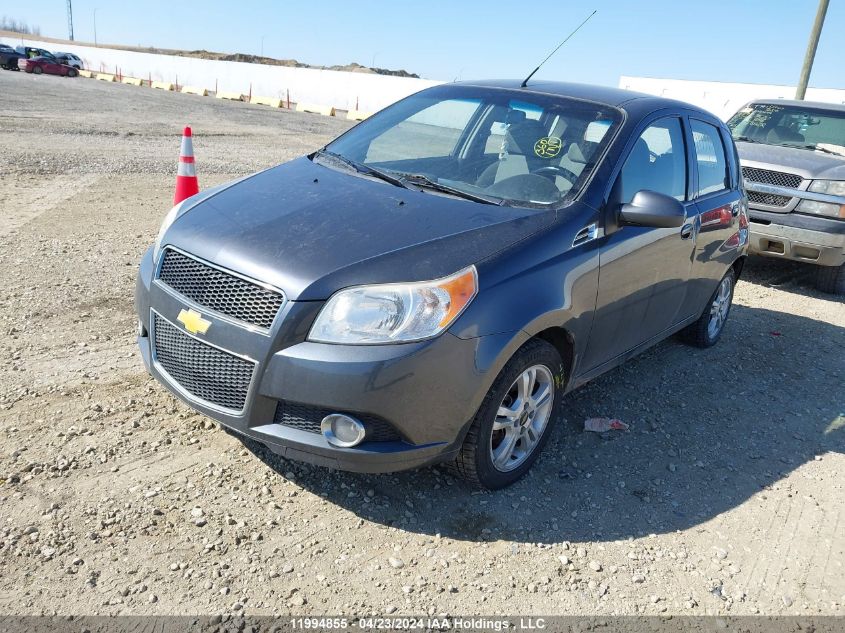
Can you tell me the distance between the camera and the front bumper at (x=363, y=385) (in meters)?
2.71

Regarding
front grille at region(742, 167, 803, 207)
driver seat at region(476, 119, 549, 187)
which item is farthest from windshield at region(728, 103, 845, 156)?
driver seat at region(476, 119, 549, 187)

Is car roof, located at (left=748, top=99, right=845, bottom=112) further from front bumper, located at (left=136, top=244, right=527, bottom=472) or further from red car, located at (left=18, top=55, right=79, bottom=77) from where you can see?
red car, located at (left=18, top=55, right=79, bottom=77)

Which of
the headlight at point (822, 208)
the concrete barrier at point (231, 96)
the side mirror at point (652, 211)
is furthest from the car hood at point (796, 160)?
the concrete barrier at point (231, 96)

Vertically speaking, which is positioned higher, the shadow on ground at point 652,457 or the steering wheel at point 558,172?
the steering wheel at point 558,172

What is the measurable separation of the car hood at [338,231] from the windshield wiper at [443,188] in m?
0.08

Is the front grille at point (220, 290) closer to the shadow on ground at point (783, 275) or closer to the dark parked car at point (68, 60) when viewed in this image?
the shadow on ground at point (783, 275)

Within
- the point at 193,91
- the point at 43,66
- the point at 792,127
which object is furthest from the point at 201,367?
the point at 43,66

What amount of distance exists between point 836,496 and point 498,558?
6.69 ft

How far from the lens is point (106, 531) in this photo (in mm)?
2850

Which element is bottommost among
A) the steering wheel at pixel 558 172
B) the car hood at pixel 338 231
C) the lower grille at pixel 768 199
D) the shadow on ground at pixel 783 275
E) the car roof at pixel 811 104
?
the shadow on ground at pixel 783 275

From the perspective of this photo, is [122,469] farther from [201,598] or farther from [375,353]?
[375,353]

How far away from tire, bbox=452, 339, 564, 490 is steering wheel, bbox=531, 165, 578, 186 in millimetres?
929

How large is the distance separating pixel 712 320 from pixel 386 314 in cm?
373

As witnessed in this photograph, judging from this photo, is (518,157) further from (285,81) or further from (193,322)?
(285,81)
